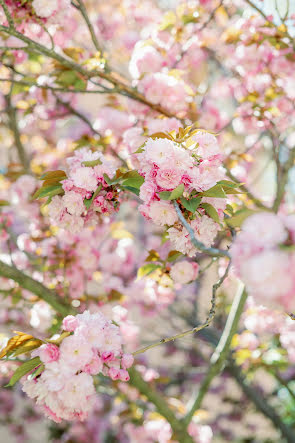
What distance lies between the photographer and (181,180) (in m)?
1.03

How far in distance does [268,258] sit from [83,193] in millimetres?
680

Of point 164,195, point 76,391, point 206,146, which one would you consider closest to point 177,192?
point 164,195

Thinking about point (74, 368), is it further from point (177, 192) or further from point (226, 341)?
point (226, 341)

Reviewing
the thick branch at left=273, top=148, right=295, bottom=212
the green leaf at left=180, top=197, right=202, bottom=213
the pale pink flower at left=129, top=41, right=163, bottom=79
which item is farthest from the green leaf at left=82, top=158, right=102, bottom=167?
the thick branch at left=273, top=148, right=295, bottom=212

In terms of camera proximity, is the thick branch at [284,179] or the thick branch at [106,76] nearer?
the thick branch at [106,76]

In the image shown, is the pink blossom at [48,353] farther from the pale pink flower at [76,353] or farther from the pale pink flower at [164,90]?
the pale pink flower at [164,90]

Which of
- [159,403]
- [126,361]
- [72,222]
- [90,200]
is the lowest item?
[159,403]

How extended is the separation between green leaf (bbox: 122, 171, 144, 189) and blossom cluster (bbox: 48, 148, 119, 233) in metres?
0.07

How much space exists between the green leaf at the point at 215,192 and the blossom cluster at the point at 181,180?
1 cm

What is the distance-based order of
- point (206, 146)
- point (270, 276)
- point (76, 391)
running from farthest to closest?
point (206, 146)
point (76, 391)
point (270, 276)

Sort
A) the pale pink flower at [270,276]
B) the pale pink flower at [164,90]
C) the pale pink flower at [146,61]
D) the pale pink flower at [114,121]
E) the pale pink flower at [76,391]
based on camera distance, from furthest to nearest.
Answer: the pale pink flower at [114,121] < the pale pink flower at [146,61] < the pale pink flower at [164,90] < the pale pink flower at [76,391] < the pale pink flower at [270,276]

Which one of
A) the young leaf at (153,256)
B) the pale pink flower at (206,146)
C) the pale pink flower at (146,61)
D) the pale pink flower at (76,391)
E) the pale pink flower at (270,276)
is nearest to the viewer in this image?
the pale pink flower at (270,276)

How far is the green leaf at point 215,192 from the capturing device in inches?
39.6

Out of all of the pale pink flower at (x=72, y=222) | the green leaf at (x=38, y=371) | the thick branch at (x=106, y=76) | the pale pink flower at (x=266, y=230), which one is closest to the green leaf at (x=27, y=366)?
the green leaf at (x=38, y=371)
